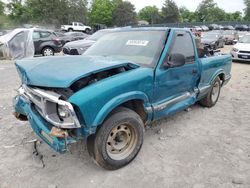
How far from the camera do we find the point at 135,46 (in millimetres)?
3955

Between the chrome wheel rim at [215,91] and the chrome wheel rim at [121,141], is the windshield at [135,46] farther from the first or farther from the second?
the chrome wheel rim at [215,91]

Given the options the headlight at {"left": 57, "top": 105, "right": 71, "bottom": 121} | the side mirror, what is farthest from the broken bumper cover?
the side mirror

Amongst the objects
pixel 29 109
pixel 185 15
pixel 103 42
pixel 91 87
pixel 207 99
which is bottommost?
pixel 207 99

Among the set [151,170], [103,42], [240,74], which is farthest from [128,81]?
[240,74]

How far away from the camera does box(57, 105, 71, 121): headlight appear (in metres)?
2.61

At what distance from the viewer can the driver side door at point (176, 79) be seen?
3.61 meters

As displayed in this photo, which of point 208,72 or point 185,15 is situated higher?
point 185,15

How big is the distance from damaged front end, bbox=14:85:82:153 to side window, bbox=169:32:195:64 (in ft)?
6.51

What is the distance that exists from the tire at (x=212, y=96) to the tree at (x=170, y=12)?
76.6m

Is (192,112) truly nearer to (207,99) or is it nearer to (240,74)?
(207,99)

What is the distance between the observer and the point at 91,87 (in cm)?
279

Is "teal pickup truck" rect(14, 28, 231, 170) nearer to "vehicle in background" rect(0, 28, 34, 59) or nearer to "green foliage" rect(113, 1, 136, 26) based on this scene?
"vehicle in background" rect(0, 28, 34, 59)

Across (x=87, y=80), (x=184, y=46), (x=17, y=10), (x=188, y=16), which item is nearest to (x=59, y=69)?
(x=87, y=80)

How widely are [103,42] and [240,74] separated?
23.4 feet
